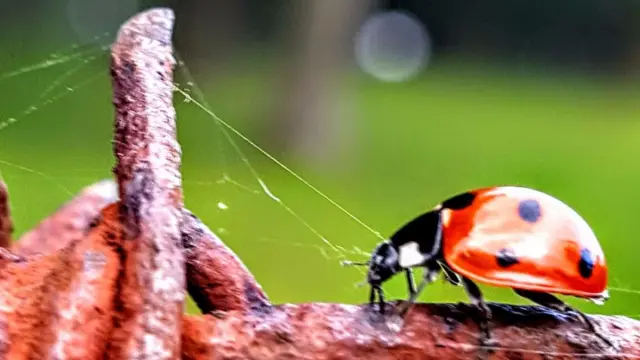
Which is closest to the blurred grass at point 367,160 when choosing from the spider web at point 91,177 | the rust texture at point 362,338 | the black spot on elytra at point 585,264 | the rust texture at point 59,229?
the spider web at point 91,177

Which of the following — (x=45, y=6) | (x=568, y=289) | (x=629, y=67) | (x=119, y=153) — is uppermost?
(x=45, y=6)

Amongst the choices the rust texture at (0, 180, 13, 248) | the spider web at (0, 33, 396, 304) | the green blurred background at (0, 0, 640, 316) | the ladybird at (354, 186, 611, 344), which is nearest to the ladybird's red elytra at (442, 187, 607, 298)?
the ladybird at (354, 186, 611, 344)

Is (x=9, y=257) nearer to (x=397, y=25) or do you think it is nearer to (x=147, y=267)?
(x=147, y=267)

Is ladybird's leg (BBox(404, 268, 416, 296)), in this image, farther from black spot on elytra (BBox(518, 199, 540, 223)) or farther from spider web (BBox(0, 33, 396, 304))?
spider web (BBox(0, 33, 396, 304))

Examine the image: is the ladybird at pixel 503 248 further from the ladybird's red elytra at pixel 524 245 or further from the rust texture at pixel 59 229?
the rust texture at pixel 59 229

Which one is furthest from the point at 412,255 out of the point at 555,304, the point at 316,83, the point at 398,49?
the point at 398,49

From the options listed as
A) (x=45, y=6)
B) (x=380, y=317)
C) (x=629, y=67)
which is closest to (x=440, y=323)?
(x=380, y=317)
